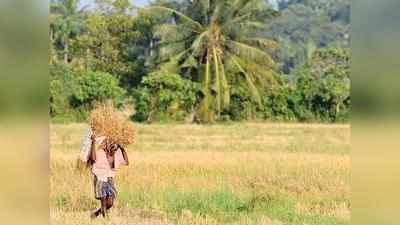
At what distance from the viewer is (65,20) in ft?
14.6

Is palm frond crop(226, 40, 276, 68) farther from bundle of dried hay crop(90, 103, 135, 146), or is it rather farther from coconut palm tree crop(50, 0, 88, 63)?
coconut palm tree crop(50, 0, 88, 63)

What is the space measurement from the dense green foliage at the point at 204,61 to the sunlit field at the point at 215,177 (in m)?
0.10

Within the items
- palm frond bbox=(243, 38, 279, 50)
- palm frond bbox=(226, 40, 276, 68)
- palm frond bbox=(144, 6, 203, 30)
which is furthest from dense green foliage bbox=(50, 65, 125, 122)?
palm frond bbox=(243, 38, 279, 50)

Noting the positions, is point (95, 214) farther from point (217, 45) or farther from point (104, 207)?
point (217, 45)

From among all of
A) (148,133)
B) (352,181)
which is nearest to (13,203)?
(148,133)

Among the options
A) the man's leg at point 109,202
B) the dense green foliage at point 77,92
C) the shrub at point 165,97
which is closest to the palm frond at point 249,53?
the shrub at point 165,97

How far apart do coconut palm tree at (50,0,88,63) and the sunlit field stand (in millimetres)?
506

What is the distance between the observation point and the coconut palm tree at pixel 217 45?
14.9 ft

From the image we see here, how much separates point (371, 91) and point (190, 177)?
3.98 feet

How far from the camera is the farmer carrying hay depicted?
4.53m

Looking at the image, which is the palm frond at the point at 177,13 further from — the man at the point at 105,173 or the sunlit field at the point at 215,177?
the man at the point at 105,173

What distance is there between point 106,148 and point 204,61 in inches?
30.0

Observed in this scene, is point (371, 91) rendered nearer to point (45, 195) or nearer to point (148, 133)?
point (148, 133)

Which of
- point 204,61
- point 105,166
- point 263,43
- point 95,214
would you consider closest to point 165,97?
point 204,61
